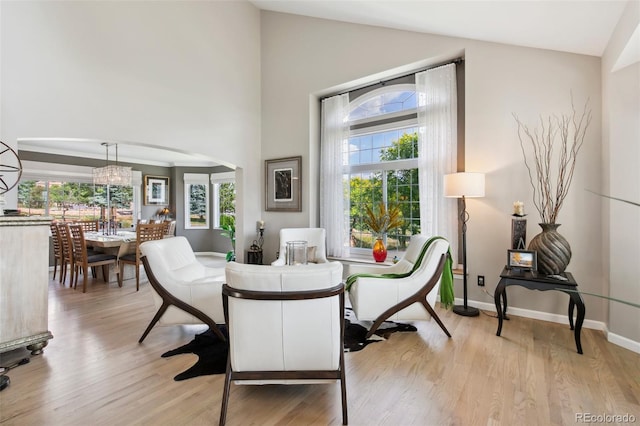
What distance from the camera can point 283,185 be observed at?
520cm

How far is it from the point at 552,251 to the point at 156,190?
8.20 metres

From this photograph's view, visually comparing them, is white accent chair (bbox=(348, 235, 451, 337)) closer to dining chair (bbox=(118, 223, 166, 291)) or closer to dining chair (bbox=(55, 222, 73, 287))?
dining chair (bbox=(118, 223, 166, 291))

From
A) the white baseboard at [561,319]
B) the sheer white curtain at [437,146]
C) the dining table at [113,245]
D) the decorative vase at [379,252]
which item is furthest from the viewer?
the dining table at [113,245]

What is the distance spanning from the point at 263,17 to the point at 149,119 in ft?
9.84

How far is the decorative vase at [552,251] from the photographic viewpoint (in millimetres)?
2693

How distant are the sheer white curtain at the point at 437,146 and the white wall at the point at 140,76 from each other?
286cm

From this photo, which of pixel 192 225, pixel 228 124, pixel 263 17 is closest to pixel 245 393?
pixel 228 124

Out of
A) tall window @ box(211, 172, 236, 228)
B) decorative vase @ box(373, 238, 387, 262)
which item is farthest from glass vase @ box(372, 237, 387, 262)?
tall window @ box(211, 172, 236, 228)

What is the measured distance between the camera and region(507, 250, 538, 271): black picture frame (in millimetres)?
2771

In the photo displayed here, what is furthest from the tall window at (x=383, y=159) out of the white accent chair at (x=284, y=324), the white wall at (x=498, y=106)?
the white accent chair at (x=284, y=324)

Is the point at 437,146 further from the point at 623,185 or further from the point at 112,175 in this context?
the point at 112,175

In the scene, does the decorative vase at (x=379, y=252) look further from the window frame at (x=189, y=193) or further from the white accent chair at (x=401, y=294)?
the window frame at (x=189, y=193)

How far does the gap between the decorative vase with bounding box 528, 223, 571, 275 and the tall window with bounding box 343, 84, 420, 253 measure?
161 centimetres

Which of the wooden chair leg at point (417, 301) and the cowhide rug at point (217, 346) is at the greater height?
the wooden chair leg at point (417, 301)
